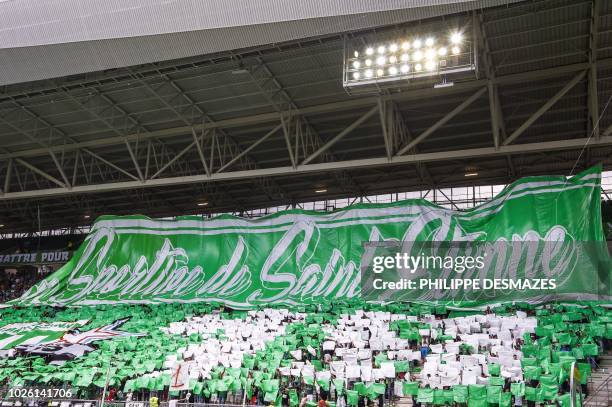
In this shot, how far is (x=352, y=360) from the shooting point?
15.3 m

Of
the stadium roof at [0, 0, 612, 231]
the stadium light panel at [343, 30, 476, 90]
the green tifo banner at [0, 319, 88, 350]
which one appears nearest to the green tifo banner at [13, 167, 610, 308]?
the stadium roof at [0, 0, 612, 231]

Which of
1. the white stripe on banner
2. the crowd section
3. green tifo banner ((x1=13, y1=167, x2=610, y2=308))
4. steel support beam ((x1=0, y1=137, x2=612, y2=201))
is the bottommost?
the crowd section

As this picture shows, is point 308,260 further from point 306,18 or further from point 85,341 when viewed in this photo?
point 306,18

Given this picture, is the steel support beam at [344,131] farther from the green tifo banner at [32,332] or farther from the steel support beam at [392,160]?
the green tifo banner at [32,332]

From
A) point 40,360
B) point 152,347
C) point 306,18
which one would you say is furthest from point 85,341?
point 306,18

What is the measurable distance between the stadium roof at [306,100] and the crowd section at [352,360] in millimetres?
6952

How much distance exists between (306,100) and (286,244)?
7317 millimetres

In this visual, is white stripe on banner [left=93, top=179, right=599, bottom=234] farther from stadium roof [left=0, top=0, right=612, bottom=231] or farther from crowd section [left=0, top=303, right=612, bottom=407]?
crowd section [left=0, top=303, right=612, bottom=407]

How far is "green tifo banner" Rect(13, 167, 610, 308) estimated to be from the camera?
22953mm

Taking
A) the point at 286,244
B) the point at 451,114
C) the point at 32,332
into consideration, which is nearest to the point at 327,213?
the point at 286,244

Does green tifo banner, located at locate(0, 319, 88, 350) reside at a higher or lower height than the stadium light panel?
lower

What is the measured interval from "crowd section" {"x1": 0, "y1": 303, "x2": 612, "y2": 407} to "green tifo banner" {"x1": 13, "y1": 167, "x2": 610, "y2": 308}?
368cm

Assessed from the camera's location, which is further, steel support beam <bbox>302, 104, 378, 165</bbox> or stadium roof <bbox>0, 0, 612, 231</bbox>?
steel support beam <bbox>302, 104, 378, 165</bbox>

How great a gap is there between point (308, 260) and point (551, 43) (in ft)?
46.1
